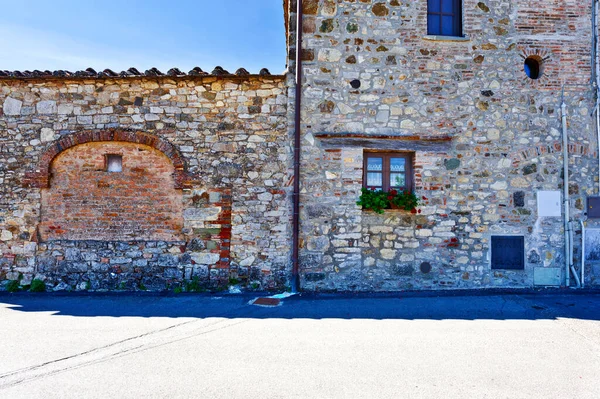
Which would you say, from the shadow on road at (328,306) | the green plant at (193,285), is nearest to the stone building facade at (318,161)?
→ the green plant at (193,285)

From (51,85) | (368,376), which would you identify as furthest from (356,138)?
(51,85)

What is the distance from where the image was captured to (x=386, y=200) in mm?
7121

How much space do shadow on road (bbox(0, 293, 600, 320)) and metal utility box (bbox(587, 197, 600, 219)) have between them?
1.51 metres

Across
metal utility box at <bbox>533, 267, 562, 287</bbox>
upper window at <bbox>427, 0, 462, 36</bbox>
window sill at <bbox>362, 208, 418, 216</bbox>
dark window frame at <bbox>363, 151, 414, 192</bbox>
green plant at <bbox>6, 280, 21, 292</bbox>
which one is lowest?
green plant at <bbox>6, 280, 21, 292</bbox>

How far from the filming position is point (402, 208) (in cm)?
714

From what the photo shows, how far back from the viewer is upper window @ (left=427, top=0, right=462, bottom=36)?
773cm

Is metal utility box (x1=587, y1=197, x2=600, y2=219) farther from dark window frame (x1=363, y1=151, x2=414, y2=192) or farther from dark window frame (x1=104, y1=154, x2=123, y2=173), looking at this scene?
dark window frame (x1=104, y1=154, x2=123, y2=173)

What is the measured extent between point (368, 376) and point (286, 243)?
3.72 meters

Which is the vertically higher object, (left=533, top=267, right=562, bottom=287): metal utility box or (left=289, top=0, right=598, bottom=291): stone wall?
(left=289, top=0, right=598, bottom=291): stone wall

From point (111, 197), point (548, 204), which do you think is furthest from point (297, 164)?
point (548, 204)

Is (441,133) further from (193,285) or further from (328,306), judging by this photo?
(193,285)

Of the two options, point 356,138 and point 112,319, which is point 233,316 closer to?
point 112,319

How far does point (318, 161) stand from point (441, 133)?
7.60ft

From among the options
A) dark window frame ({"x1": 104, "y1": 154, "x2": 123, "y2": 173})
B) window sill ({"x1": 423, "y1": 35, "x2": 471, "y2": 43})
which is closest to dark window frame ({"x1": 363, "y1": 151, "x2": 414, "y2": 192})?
window sill ({"x1": 423, "y1": 35, "x2": 471, "y2": 43})
